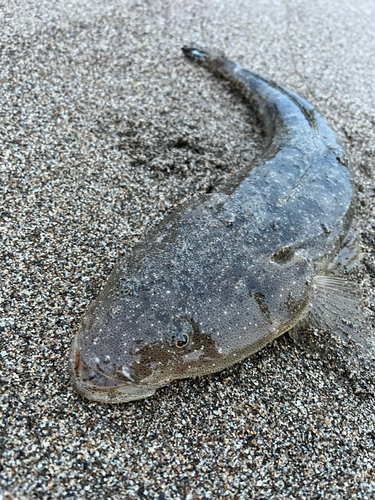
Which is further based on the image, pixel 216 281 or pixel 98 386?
pixel 216 281

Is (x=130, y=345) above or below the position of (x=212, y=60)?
below

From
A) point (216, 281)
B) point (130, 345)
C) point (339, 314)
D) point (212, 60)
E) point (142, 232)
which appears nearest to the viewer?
point (130, 345)

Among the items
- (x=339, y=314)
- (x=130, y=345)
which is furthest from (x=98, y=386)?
(x=339, y=314)

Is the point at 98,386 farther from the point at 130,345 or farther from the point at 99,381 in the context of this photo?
the point at 130,345

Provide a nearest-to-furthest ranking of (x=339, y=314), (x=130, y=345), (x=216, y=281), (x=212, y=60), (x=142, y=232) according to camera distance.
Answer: (x=130, y=345) → (x=216, y=281) → (x=339, y=314) → (x=142, y=232) → (x=212, y=60)

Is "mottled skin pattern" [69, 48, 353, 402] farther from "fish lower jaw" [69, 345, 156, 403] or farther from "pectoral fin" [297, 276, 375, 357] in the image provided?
"pectoral fin" [297, 276, 375, 357]

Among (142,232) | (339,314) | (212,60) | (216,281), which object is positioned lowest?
(142,232)
